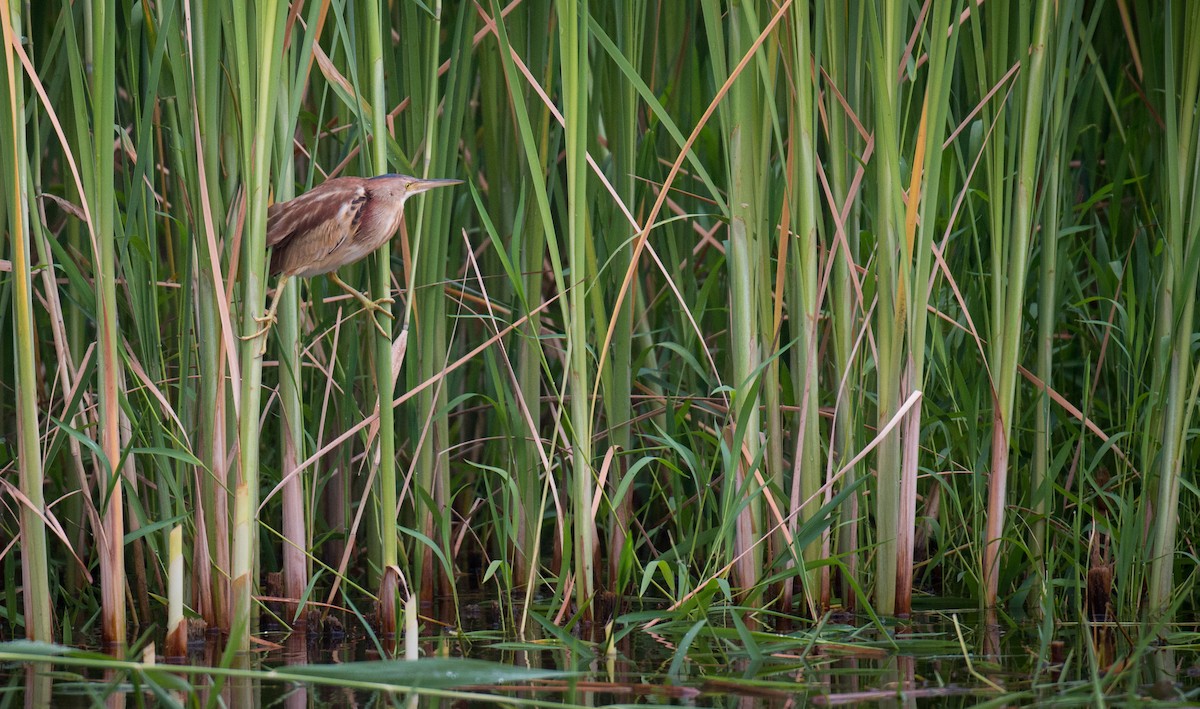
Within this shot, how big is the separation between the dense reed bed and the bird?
76 mm

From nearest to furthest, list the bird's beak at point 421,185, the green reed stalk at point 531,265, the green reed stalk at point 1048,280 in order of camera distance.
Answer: the bird's beak at point 421,185 < the green reed stalk at point 1048,280 < the green reed stalk at point 531,265

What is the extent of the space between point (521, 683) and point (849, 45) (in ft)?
5.73

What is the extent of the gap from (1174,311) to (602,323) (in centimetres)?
132

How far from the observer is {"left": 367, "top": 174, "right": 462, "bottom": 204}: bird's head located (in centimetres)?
267

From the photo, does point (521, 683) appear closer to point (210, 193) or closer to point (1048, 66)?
point (210, 193)

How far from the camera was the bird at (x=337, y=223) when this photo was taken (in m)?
2.71

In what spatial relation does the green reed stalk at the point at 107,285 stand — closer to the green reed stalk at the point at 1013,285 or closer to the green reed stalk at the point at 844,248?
the green reed stalk at the point at 844,248

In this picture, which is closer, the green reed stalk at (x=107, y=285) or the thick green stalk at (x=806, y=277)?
the green reed stalk at (x=107, y=285)

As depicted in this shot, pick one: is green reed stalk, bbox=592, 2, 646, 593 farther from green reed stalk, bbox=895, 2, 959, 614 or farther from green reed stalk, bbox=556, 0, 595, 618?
green reed stalk, bbox=895, 2, 959, 614

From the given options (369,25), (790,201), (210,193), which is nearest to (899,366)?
(790,201)

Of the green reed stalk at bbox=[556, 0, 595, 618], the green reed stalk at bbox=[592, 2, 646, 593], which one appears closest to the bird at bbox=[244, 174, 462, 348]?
the green reed stalk at bbox=[556, 0, 595, 618]

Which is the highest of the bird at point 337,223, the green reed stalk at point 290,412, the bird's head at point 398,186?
the bird's head at point 398,186

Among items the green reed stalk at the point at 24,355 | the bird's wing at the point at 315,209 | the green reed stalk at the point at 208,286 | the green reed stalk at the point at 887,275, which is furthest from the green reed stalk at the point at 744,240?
the green reed stalk at the point at 24,355

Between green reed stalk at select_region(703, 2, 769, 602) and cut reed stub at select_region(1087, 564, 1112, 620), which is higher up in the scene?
green reed stalk at select_region(703, 2, 769, 602)
